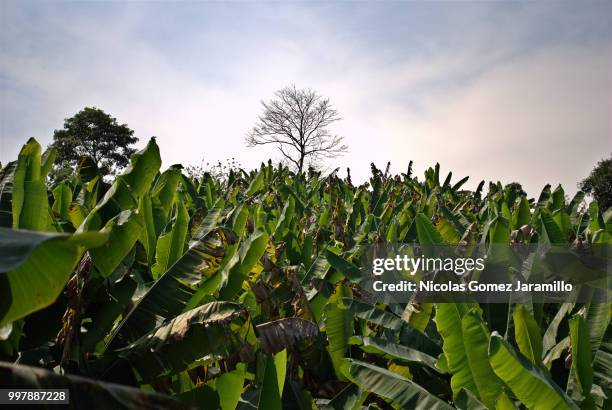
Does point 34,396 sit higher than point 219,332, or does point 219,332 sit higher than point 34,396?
point 219,332

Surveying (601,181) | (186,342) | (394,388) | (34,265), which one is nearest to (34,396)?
(34,265)

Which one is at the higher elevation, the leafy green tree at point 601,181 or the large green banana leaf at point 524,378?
the leafy green tree at point 601,181

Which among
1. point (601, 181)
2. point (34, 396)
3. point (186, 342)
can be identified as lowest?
point (34, 396)

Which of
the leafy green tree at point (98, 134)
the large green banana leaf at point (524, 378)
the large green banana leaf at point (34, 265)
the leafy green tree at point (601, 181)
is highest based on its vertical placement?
the leafy green tree at point (98, 134)

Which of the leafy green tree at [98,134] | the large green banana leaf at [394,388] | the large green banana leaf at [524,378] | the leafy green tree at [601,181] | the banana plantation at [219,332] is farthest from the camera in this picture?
the leafy green tree at [98,134]

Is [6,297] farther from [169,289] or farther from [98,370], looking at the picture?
[169,289]

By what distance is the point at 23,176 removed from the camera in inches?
52.9

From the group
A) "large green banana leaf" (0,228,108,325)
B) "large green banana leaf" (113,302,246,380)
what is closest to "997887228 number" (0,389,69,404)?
"large green banana leaf" (0,228,108,325)

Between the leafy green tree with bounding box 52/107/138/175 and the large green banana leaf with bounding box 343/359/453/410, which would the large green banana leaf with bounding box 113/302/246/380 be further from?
the leafy green tree with bounding box 52/107/138/175

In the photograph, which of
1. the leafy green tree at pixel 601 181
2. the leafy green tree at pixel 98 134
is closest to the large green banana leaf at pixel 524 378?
the leafy green tree at pixel 601 181

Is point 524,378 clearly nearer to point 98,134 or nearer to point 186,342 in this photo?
point 186,342

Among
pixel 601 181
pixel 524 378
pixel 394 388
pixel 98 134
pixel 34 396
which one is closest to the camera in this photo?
pixel 34 396

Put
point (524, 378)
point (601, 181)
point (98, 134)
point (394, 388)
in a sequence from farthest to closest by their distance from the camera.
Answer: point (98, 134), point (601, 181), point (394, 388), point (524, 378)

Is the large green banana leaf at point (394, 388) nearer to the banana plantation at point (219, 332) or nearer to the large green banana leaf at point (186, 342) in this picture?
the banana plantation at point (219, 332)
